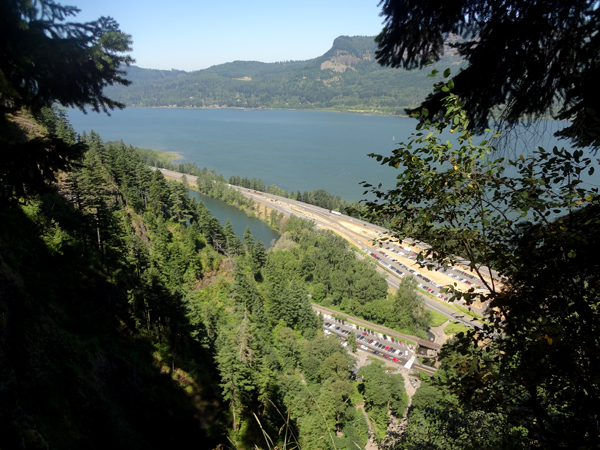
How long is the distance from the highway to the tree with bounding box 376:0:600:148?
37459 mm

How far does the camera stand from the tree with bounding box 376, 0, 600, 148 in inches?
106

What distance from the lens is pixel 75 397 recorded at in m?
10.4

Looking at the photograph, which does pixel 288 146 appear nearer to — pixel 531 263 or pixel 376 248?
pixel 376 248

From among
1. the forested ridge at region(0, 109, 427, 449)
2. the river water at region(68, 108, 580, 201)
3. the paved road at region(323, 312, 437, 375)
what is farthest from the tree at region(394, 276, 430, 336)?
the river water at region(68, 108, 580, 201)

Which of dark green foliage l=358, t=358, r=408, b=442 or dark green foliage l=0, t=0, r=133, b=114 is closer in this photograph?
dark green foliage l=0, t=0, r=133, b=114

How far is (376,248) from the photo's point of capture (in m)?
61.0

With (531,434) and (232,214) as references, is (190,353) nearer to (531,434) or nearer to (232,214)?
(531,434)

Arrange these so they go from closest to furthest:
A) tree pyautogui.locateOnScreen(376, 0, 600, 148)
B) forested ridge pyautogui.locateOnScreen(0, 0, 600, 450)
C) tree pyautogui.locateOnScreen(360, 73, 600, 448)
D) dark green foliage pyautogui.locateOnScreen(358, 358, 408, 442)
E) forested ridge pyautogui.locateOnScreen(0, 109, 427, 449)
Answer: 1. tree pyautogui.locateOnScreen(360, 73, 600, 448)
2. forested ridge pyautogui.locateOnScreen(0, 0, 600, 450)
3. tree pyautogui.locateOnScreen(376, 0, 600, 148)
4. forested ridge pyautogui.locateOnScreen(0, 109, 427, 449)
5. dark green foliage pyautogui.locateOnScreen(358, 358, 408, 442)

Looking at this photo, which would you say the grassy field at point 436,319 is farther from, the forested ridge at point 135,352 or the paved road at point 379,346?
the forested ridge at point 135,352

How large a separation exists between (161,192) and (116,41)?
34.7 metres

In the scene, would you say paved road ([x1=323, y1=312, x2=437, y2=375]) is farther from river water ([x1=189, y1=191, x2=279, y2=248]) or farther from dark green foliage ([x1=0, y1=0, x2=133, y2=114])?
→ dark green foliage ([x1=0, y1=0, x2=133, y2=114])

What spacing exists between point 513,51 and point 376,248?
5951 centimetres

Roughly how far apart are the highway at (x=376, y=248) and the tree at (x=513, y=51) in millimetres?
37459

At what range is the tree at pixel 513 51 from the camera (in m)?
2.70
